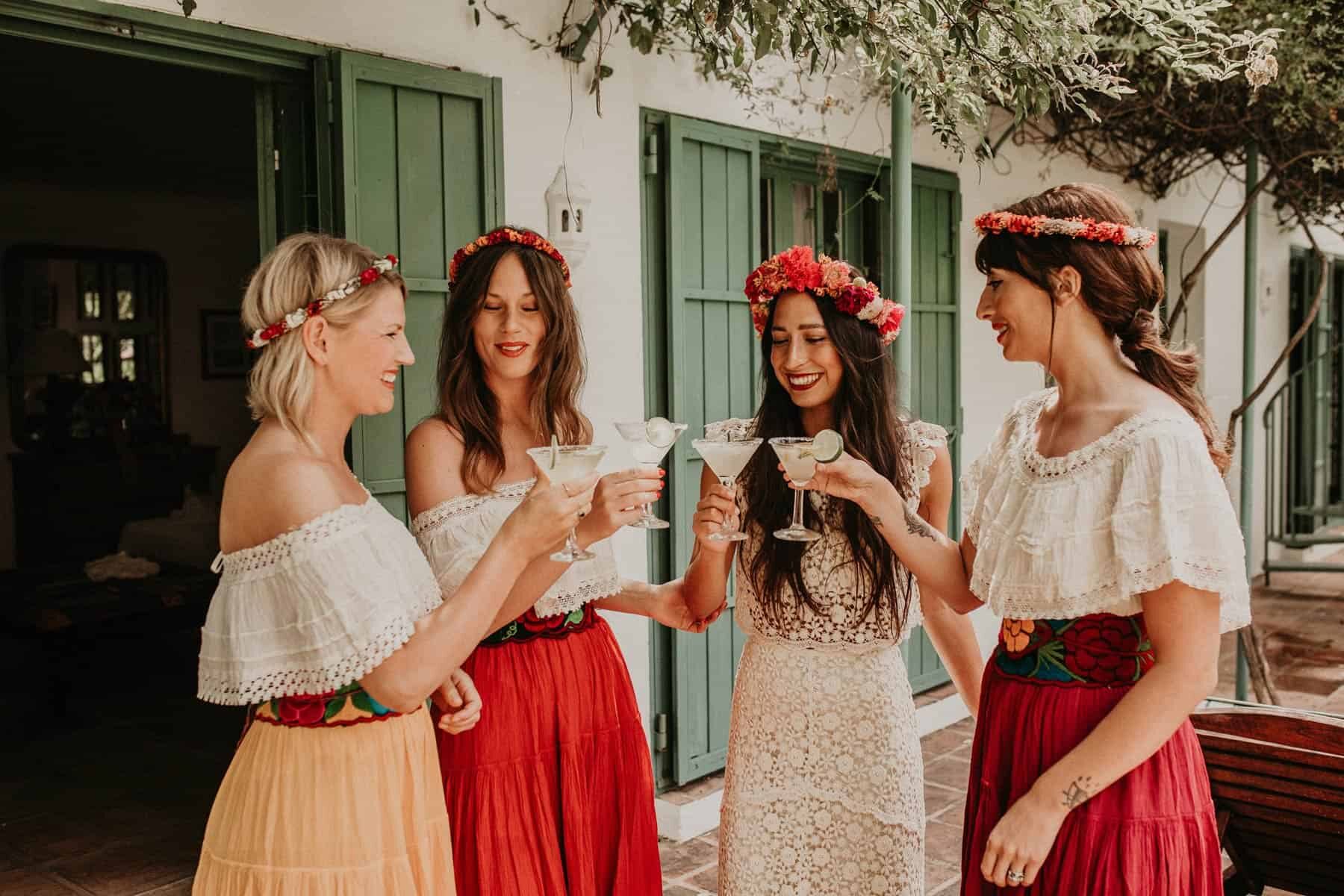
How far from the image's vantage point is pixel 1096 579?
5.96ft

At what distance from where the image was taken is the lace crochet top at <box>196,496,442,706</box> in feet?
5.85

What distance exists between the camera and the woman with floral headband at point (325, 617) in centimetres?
180

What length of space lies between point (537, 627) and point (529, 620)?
2 centimetres

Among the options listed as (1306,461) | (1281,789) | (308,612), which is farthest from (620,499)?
(1306,461)

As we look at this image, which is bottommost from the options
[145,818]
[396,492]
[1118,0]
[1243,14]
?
[145,818]

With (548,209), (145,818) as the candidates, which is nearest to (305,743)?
(548,209)

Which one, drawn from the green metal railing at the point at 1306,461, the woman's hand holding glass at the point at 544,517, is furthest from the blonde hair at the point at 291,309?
the green metal railing at the point at 1306,461

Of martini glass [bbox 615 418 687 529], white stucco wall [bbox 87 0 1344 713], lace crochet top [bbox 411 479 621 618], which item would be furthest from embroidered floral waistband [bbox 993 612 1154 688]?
white stucco wall [bbox 87 0 1344 713]

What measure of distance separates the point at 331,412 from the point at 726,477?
29.2 inches

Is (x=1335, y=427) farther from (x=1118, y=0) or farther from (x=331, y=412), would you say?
(x=331, y=412)

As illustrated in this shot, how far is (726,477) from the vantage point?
7.27 feet

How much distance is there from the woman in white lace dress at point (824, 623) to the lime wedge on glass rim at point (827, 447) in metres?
0.23

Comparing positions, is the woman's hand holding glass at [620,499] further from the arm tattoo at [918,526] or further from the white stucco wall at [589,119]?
the white stucco wall at [589,119]

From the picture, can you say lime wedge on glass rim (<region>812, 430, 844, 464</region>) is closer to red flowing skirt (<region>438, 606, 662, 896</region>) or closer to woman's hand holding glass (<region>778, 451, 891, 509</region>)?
woman's hand holding glass (<region>778, 451, 891, 509</region>)
